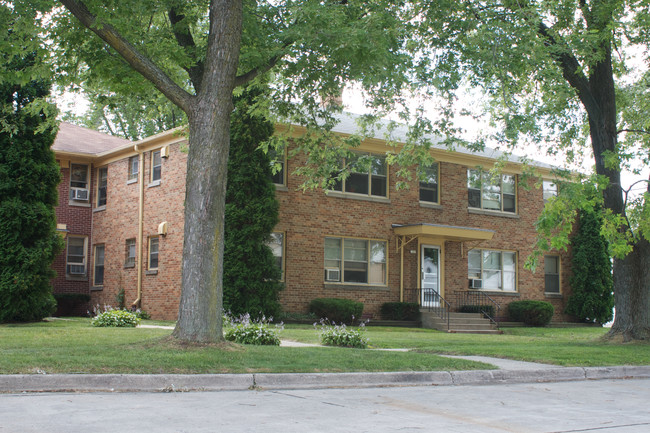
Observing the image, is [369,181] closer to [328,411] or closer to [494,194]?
[494,194]

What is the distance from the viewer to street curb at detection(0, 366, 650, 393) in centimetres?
793

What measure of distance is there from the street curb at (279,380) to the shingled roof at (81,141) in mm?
20701

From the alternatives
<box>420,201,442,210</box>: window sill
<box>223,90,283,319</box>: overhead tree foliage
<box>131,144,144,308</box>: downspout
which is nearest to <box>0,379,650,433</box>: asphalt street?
<box>223,90,283,319</box>: overhead tree foliage

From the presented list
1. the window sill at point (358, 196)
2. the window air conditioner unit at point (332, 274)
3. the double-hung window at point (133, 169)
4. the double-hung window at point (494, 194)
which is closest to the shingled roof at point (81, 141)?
the double-hung window at point (133, 169)

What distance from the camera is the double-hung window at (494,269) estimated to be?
27.8 meters

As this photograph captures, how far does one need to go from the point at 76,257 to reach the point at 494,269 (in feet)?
53.7

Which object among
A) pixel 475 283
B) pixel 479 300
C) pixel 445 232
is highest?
pixel 445 232

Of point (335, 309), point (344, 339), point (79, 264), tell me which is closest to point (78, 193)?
point (79, 264)

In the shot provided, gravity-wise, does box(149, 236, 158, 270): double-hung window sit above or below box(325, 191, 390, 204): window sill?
below

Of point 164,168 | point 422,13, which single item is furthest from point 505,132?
point 164,168

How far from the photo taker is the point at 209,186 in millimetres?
11102

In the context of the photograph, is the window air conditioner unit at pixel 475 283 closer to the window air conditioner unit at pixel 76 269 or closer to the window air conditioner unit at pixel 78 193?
the window air conditioner unit at pixel 76 269

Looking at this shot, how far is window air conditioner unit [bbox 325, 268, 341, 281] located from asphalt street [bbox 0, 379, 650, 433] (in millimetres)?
15016

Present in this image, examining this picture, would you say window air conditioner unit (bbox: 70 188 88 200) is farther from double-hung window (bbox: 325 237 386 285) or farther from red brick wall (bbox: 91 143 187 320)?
double-hung window (bbox: 325 237 386 285)
